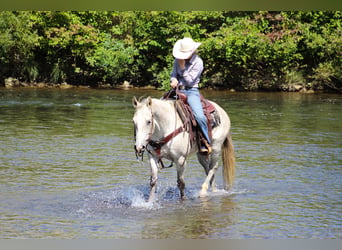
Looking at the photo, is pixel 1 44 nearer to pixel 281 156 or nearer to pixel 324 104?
pixel 324 104

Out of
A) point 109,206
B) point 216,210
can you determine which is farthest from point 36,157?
point 216,210

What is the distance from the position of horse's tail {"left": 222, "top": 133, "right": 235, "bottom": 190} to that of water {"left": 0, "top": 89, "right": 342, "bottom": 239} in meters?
0.18

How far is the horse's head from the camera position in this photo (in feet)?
27.8

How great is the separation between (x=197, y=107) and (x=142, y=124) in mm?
1501

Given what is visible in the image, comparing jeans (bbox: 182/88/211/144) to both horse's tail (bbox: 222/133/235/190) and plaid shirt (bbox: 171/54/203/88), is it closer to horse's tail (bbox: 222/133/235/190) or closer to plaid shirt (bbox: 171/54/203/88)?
plaid shirt (bbox: 171/54/203/88)

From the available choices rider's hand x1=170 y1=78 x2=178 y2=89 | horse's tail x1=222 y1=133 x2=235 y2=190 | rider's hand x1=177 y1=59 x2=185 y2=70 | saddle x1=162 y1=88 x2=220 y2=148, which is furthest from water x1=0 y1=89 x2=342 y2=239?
rider's hand x1=177 y1=59 x2=185 y2=70

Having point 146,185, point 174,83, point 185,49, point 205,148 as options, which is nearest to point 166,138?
point 174,83

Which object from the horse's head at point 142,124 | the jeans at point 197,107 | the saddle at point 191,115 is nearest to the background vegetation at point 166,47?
the saddle at point 191,115

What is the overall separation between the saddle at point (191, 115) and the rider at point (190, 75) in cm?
9

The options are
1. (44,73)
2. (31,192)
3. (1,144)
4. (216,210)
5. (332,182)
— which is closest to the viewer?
(216,210)

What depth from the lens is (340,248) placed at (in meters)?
7.06

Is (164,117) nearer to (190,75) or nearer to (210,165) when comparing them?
(190,75)

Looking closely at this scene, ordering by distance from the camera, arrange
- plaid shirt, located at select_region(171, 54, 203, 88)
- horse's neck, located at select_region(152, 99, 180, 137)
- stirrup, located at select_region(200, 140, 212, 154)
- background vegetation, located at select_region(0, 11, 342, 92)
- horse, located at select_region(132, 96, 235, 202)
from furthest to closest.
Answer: background vegetation, located at select_region(0, 11, 342, 92), stirrup, located at select_region(200, 140, 212, 154), plaid shirt, located at select_region(171, 54, 203, 88), horse's neck, located at select_region(152, 99, 180, 137), horse, located at select_region(132, 96, 235, 202)

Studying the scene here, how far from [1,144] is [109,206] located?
19.9 ft
